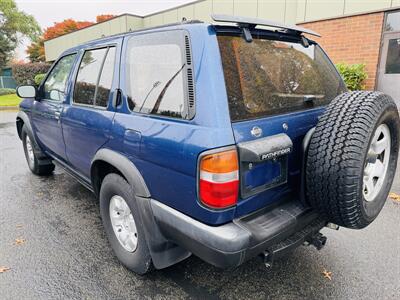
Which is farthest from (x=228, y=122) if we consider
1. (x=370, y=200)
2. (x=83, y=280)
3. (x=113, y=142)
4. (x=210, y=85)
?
(x=83, y=280)

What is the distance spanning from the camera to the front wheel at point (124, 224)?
2365mm

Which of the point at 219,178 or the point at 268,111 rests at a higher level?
the point at 268,111

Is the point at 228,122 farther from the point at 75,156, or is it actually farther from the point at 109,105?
the point at 75,156

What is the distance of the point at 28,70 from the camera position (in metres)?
25.7

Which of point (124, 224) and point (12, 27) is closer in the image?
point (124, 224)

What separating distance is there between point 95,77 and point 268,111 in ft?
5.75

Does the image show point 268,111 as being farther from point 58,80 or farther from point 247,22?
point 58,80

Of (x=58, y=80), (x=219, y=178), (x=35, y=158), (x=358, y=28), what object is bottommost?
(x=35, y=158)

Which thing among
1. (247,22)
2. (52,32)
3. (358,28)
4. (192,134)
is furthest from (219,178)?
(52,32)

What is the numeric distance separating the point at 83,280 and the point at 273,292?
154cm

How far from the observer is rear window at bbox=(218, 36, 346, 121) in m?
1.94

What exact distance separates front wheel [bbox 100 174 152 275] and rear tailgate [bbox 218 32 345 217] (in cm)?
89

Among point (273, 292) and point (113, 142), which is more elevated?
point (113, 142)

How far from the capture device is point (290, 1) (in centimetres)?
954
